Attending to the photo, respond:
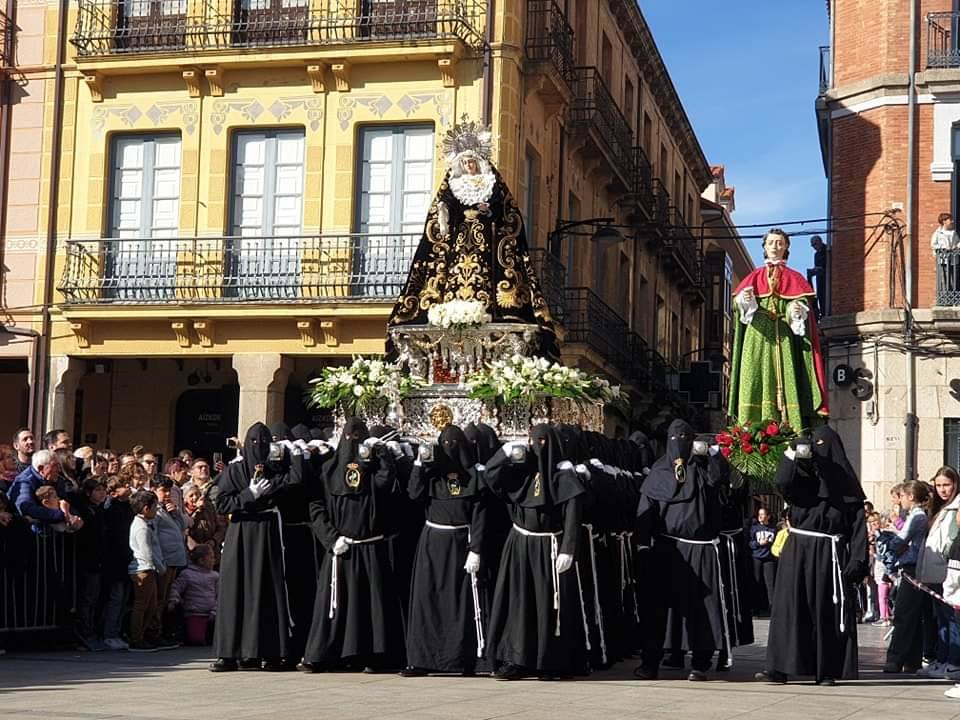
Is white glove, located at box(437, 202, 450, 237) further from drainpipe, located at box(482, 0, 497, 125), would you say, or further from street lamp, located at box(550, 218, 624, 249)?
street lamp, located at box(550, 218, 624, 249)

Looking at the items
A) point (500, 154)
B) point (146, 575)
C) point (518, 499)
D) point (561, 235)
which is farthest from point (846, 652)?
point (561, 235)

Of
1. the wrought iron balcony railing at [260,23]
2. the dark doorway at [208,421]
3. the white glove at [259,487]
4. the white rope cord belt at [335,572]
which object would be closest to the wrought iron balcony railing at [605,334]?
the wrought iron balcony railing at [260,23]

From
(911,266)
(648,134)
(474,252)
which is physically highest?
(648,134)

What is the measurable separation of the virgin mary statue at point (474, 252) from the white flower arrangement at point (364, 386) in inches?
24.1

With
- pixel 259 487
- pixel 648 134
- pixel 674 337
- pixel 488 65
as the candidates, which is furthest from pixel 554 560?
pixel 674 337

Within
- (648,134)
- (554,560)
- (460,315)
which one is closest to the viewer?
(554,560)

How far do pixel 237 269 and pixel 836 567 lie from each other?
13.4 meters

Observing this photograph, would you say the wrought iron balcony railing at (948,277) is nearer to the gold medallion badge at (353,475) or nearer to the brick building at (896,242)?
the brick building at (896,242)

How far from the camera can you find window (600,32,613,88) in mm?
29422

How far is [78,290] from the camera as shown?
24.0 metres

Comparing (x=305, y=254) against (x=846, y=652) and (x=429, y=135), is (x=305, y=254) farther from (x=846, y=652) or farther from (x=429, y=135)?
(x=846, y=652)

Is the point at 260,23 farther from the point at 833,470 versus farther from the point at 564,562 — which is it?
the point at 833,470

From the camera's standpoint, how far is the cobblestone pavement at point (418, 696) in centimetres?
987

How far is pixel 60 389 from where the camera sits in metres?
24.4
